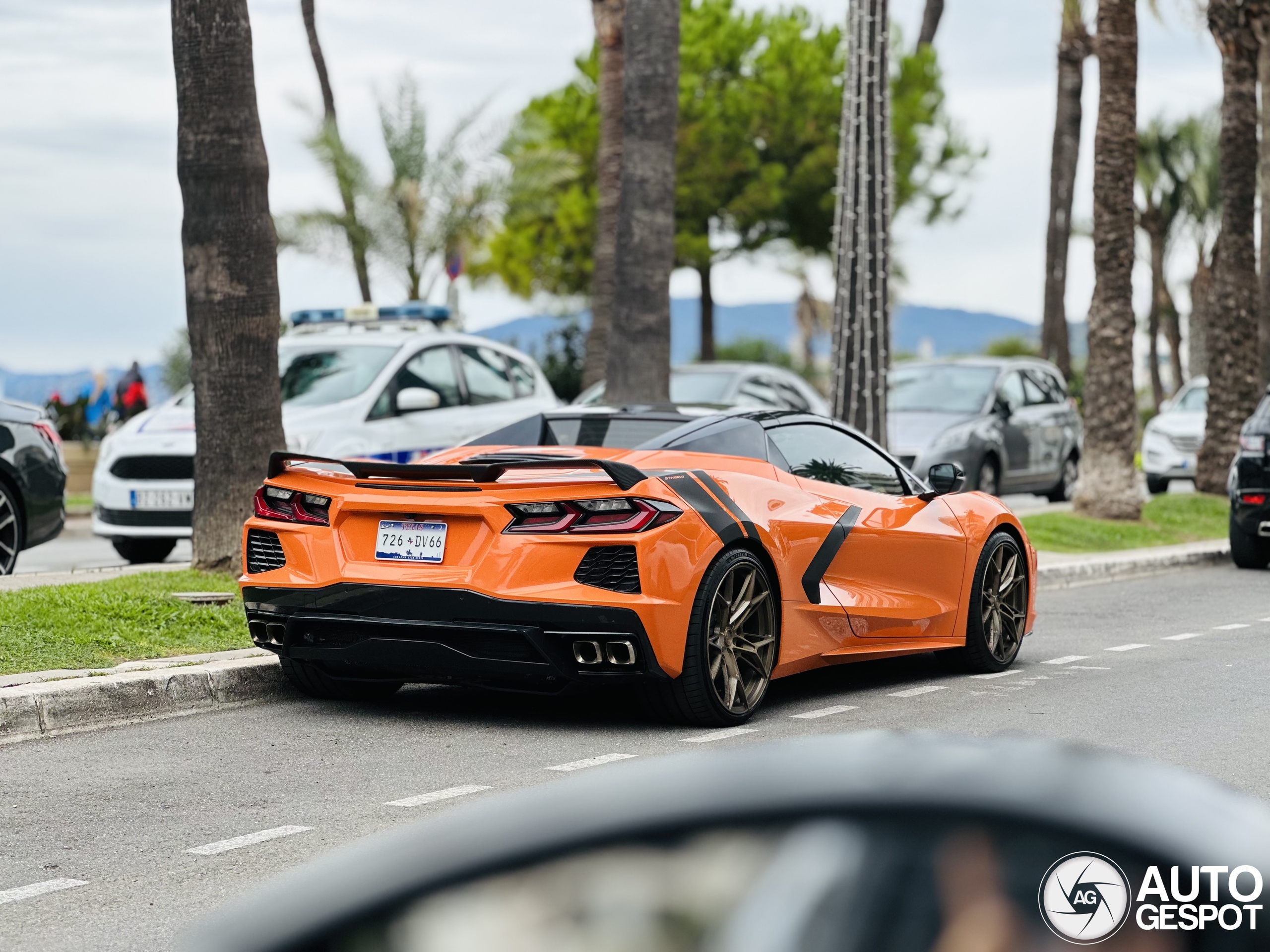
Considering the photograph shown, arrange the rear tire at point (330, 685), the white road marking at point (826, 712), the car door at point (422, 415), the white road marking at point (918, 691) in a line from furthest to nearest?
the car door at point (422, 415) → the white road marking at point (918, 691) → the rear tire at point (330, 685) → the white road marking at point (826, 712)

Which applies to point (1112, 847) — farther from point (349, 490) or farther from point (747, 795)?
point (349, 490)

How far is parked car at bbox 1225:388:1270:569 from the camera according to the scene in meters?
14.6

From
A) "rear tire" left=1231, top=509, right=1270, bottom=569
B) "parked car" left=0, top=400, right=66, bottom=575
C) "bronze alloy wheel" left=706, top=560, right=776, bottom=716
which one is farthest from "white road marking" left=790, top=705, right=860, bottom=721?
"rear tire" left=1231, top=509, right=1270, bottom=569

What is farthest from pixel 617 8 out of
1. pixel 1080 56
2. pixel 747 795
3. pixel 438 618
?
pixel 747 795

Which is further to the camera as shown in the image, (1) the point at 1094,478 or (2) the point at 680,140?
(2) the point at 680,140

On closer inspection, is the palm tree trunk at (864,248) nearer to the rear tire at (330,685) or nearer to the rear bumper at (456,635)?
the rear tire at (330,685)

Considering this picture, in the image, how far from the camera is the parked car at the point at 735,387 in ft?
56.4

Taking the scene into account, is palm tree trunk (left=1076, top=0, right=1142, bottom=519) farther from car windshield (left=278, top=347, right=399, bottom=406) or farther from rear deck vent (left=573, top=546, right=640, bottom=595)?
rear deck vent (left=573, top=546, right=640, bottom=595)

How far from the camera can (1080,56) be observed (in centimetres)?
3459

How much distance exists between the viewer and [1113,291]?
59.6 ft

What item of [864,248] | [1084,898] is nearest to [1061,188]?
[864,248]

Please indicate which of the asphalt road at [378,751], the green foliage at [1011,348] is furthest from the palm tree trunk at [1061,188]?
the asphalt road at [378,751]

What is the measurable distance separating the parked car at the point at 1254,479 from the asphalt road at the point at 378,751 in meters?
4.83

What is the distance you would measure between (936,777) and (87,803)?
4804mm
